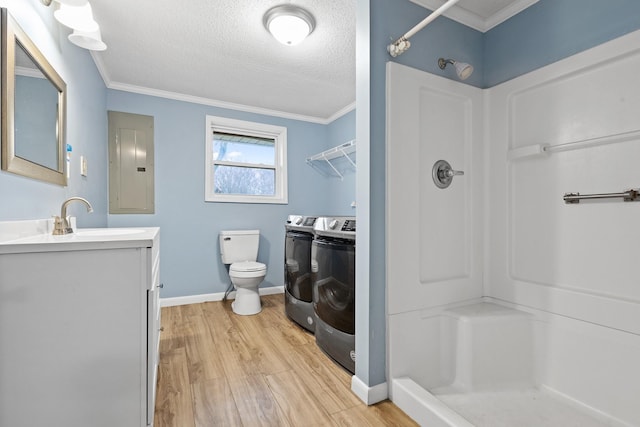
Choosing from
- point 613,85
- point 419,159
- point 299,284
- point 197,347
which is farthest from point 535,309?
point 197,347

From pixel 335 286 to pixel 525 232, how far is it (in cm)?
118

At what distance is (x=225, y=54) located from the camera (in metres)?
2.19

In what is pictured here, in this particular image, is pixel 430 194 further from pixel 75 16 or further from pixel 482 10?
pixel 75 16

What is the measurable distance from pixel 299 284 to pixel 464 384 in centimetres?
133

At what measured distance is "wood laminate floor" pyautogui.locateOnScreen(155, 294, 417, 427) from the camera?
1.35 metres

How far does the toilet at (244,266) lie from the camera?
2.65 m

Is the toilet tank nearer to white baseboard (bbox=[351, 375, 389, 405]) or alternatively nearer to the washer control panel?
the washer control panel

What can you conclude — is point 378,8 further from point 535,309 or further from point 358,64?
point 535,309

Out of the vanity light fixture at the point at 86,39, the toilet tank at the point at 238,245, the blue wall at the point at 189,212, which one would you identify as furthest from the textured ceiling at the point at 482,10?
the toilet tank at the point at 238,245

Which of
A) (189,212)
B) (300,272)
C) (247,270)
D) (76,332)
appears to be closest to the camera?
(76,332)

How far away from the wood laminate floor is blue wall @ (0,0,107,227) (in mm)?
1096

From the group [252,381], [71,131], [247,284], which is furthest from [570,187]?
[71,131]

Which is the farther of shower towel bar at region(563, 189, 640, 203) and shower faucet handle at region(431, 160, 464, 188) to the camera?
shower faucet handle at region(431, 160, 464, 188)

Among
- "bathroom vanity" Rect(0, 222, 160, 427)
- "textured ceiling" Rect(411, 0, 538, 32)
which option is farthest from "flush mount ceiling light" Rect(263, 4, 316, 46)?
"bathroom vanity" Rect(0, 222, 160, 427)
